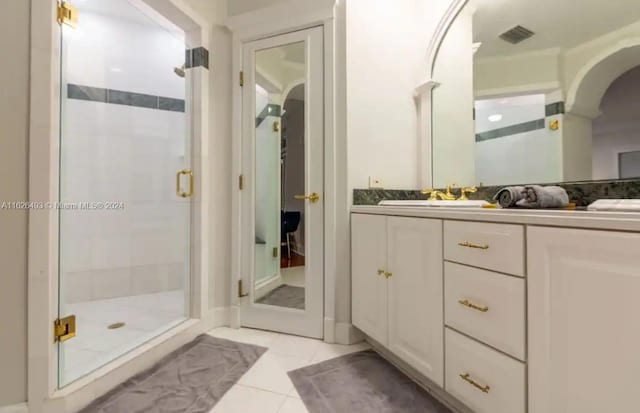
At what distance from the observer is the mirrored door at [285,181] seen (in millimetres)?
1844

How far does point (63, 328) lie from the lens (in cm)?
120

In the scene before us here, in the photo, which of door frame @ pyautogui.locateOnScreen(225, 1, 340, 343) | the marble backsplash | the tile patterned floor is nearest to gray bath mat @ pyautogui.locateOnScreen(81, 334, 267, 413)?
the tile patterned floor

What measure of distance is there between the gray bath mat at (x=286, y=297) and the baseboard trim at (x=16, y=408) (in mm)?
1156

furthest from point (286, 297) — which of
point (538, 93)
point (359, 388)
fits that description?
point (538, 93)

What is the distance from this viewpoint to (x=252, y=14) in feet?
6.38

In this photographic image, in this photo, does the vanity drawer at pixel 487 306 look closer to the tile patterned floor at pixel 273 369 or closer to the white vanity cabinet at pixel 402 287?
the white vanity cabinet at pixel 402 287

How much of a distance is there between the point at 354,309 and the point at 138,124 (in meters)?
2.55

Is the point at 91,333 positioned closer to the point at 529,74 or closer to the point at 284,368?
the point at 284,368

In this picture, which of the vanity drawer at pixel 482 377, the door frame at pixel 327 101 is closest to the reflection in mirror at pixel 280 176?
the door frame at pixel 327 101

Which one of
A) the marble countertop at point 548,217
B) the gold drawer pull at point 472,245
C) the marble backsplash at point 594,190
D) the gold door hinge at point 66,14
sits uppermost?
the gold door hinge at point 66,14

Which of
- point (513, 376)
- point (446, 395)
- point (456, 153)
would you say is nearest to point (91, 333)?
point (446, 395)

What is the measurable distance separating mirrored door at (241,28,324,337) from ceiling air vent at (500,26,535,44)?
104 cm

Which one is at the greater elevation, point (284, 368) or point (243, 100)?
point (243, 100)

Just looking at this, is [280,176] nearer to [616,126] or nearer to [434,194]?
[434,194]
